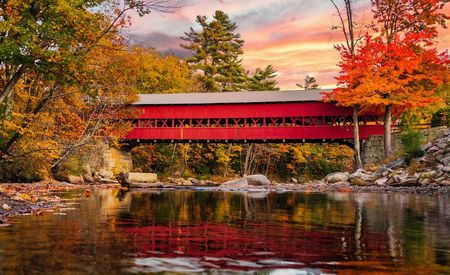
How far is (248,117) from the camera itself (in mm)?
33469

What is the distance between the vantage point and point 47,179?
24922 millimetres

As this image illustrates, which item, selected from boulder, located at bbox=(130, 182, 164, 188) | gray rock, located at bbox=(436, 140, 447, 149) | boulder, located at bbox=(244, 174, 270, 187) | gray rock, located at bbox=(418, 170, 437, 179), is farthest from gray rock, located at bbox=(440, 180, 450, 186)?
boulder, located at bbox=(130, 182, 164, 188)

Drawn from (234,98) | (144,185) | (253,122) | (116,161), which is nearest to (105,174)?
(116,161)

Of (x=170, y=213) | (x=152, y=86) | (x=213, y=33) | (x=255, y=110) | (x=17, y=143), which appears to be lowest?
(x=170, y=213)

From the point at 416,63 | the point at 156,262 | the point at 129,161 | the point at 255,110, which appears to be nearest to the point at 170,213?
the point at 156,262

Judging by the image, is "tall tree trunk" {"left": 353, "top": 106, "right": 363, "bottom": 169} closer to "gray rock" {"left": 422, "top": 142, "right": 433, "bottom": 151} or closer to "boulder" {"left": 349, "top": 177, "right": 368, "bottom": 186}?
"boulder" {"left": 349, "top": 177, "right": 368, "bottom": 186}

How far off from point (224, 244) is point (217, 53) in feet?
165

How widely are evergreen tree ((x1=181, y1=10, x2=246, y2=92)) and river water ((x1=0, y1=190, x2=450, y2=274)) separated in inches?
1691

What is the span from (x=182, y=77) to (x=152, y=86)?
4.05 meters

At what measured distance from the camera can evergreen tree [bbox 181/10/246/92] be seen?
52188 mm

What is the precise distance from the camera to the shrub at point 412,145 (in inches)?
891

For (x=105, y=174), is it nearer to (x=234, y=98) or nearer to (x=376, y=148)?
(x=234, y=98)

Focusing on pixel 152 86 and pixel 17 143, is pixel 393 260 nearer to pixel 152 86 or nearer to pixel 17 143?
pixel 17 143

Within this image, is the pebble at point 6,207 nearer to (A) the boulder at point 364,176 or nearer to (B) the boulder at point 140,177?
(B) the boulder at point 140,177
